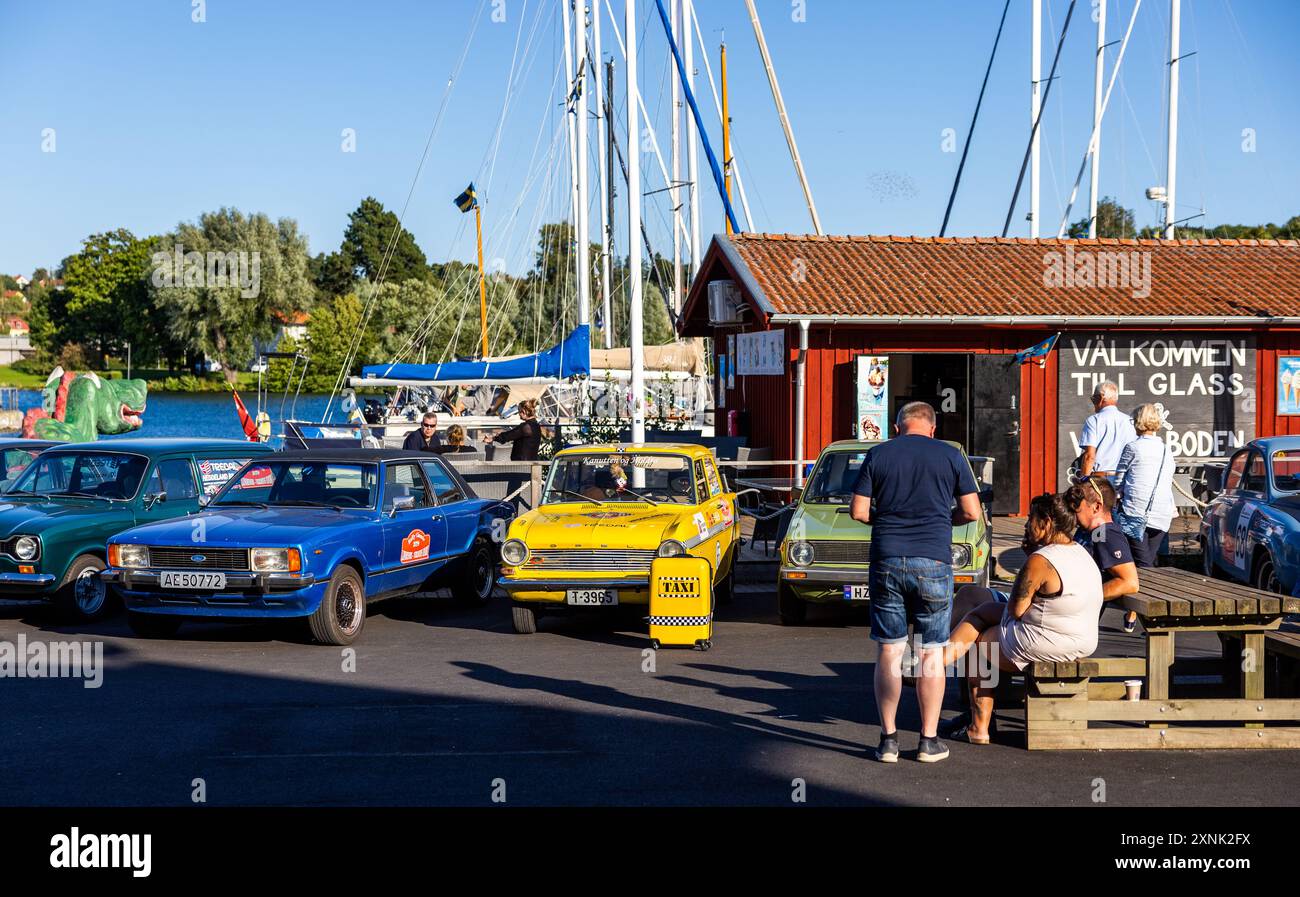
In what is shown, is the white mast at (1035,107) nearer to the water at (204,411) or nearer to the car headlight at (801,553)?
the car headlight at (801,553)

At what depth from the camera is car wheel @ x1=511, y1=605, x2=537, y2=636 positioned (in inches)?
434

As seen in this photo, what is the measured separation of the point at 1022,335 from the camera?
61.5ft

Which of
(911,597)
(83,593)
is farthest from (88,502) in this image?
(911,597)

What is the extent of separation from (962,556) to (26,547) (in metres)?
8.19

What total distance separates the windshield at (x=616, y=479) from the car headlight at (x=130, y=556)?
3625mm

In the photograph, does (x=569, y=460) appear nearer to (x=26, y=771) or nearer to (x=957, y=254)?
(x=26, y=771)

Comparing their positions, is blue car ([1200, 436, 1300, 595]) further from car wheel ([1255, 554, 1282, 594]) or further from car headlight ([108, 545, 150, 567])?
car headlight ([108, 545, 150, 567])

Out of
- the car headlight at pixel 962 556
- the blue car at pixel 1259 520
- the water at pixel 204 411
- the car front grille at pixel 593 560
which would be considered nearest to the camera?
the blue car at pixel 1259 520

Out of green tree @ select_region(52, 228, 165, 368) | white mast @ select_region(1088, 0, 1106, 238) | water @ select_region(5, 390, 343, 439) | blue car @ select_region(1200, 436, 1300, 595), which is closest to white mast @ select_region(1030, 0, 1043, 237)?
white mast @ select_region(1088, 0, 1106, 238)

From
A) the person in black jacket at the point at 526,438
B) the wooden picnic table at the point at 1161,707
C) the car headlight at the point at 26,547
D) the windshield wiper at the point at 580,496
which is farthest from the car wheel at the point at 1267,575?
the person in black jacket at the point at 526,438

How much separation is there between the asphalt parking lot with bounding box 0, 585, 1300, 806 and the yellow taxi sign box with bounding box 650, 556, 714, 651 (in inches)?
5.9

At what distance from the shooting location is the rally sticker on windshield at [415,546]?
11.5 meters
